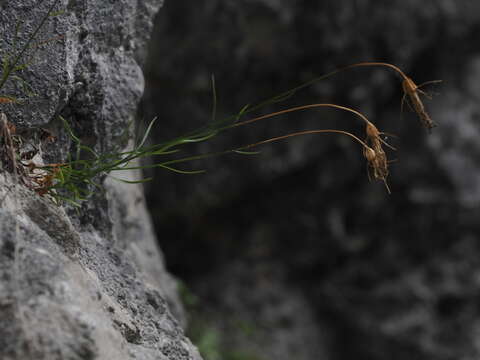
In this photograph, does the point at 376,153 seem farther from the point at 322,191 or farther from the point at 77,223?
the point at 322,191

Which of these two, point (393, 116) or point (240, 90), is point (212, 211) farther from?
point (393, 116)

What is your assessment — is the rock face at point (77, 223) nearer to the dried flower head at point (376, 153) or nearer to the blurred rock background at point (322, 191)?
the dried flower head at point (376, 153)

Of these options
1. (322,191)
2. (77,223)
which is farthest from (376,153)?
(322,191)

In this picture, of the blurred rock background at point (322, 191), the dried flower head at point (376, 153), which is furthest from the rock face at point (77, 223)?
the blurred rock background at point (322, 191)

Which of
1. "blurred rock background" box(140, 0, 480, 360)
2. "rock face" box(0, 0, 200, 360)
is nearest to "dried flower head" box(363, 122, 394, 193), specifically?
"rock face" box(0, 0, 200, 360)

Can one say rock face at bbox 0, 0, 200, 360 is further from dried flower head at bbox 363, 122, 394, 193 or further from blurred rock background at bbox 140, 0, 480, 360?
blurred rock background at bbox 140, 0, 480, 360

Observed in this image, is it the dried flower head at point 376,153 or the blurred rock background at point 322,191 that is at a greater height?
the dried flower head at point 376,153
